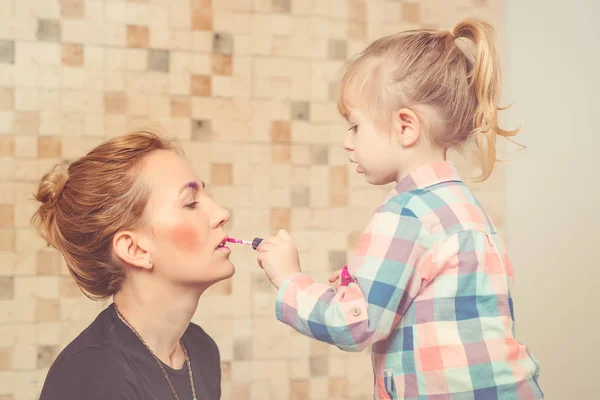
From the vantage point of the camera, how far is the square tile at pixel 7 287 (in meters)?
2.22

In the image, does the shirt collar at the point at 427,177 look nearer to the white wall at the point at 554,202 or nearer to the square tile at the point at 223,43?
the square tile at the point at 223,43

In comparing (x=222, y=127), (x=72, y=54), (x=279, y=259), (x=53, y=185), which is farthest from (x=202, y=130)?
(x=279, y=259)

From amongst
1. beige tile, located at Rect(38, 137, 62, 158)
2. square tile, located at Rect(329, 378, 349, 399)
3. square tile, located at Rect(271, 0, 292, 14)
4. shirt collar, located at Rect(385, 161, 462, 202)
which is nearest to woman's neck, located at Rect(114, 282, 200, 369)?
shirt collar, located at Rect(385, 161, 462, 202)

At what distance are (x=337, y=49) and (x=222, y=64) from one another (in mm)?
412

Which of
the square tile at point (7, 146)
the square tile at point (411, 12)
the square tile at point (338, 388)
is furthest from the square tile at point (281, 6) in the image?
the square tile at point (338, 388)

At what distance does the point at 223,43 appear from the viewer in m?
2.39

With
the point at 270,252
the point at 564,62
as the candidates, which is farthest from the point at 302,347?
the point at 564,62

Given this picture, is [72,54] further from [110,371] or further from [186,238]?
[110,371]

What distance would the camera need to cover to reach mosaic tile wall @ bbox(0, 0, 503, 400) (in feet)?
7.31

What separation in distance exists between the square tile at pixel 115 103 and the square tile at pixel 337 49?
0.71m

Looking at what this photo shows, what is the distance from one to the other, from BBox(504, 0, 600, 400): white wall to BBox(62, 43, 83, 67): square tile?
1508 millimetres

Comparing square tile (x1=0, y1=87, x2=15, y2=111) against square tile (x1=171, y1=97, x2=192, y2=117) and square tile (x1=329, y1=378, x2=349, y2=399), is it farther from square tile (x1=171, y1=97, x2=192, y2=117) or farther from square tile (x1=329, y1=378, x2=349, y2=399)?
square tile (x1=329, y1=378, x2=349, y2=399)

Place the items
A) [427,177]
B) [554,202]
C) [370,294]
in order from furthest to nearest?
1. [554,202]
2. [427,177]
3. [370,294]

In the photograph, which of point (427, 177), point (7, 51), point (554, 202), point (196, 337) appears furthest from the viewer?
point (554, 202)
